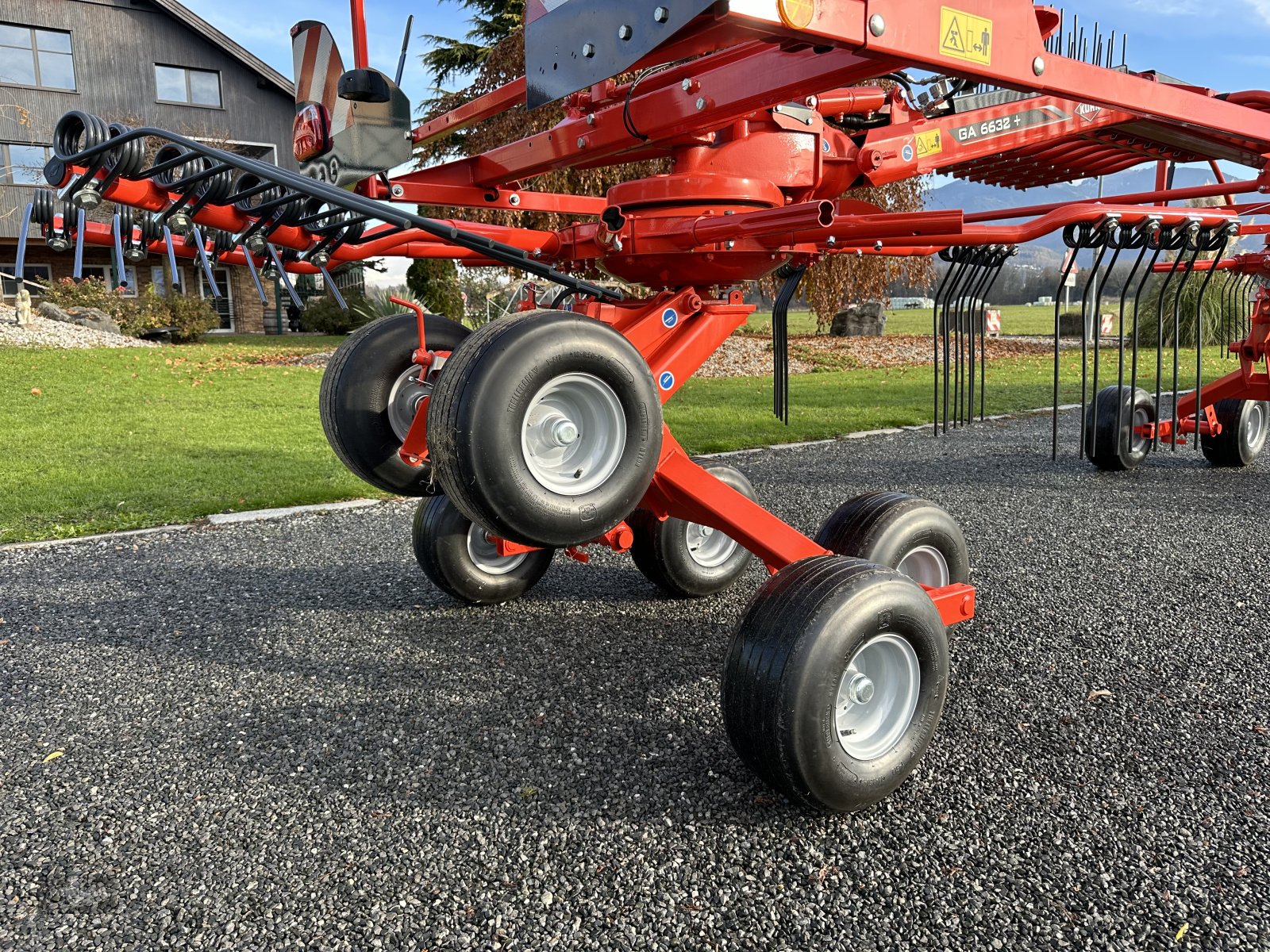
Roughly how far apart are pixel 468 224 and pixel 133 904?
2.27 meters

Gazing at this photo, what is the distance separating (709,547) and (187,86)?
2857cm

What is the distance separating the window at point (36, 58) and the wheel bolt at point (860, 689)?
30.3 meters

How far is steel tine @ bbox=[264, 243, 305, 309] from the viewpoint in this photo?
8.85 ft

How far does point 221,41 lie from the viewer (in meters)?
26.3

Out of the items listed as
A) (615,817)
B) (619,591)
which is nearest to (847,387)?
(619,591)

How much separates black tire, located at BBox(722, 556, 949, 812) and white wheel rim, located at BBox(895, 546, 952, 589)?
853 millimetres

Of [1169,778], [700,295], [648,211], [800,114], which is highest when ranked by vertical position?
[800,114]

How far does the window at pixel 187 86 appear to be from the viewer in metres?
26.5

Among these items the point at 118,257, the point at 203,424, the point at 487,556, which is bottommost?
the point at 487,556

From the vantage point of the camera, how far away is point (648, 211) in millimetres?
3094

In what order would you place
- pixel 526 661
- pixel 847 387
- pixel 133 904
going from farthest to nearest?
pixel 847 387, pixel 526 661, pixel 133 904

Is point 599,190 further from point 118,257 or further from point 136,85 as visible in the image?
point 136,85

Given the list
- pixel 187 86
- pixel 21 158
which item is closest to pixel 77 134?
pixel 21 158

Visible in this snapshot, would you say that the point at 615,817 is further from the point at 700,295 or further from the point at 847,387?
the point at 847,387
